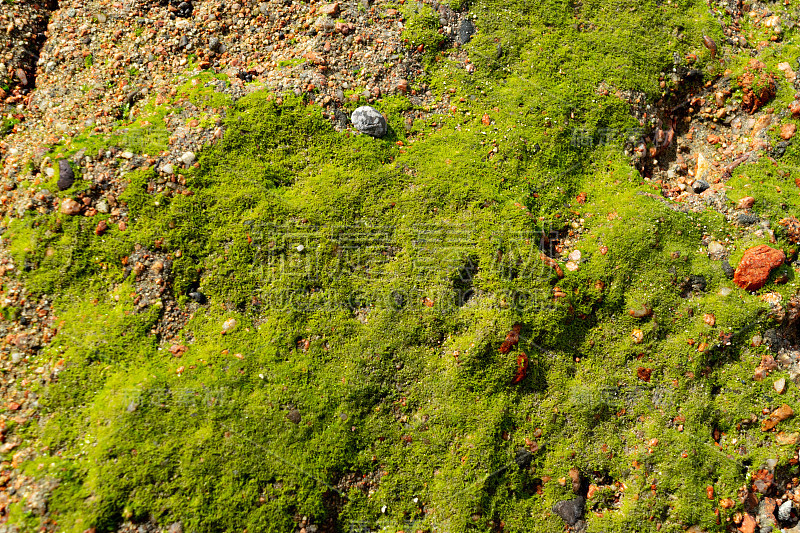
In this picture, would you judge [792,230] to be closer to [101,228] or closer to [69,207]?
[101,228]

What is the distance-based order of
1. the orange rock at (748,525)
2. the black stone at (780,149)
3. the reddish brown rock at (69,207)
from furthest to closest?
the black stone at (780,149) < the reddish brown rock at (69,207) < the orange rock at (748,525)

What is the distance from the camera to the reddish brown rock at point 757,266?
7035 mm

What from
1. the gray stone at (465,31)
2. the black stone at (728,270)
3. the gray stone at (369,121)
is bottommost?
the black stone at (728,270)

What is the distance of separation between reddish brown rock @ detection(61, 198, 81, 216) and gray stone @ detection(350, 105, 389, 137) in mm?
4276

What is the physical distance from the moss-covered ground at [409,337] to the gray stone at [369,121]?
0.66 ft

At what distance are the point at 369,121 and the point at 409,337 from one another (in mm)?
3463

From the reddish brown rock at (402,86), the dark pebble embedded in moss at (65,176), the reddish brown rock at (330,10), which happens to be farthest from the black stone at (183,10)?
the reddish brown rock at (402,86)

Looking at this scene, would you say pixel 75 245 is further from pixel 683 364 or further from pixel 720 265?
pixel 720 265

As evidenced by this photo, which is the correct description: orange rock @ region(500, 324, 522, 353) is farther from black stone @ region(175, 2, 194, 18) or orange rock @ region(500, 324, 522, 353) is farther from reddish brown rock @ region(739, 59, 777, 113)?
black stone @ region(175, 2, 194, 18)

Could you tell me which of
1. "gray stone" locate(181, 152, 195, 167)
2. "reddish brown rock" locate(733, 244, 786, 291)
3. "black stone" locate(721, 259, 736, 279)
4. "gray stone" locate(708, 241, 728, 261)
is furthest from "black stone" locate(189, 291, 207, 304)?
"reddish brown rock" locate(733, 244, 786, 291)

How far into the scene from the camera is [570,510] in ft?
20.9

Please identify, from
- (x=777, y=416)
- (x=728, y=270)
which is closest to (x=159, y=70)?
(x=728, y=270)

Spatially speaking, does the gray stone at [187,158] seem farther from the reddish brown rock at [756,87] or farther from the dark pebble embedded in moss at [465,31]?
the reddish brown rock at [756,87]

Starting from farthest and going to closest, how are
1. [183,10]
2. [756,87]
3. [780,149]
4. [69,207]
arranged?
[756,87] < [183,10] < [780,149] < [69,207]
